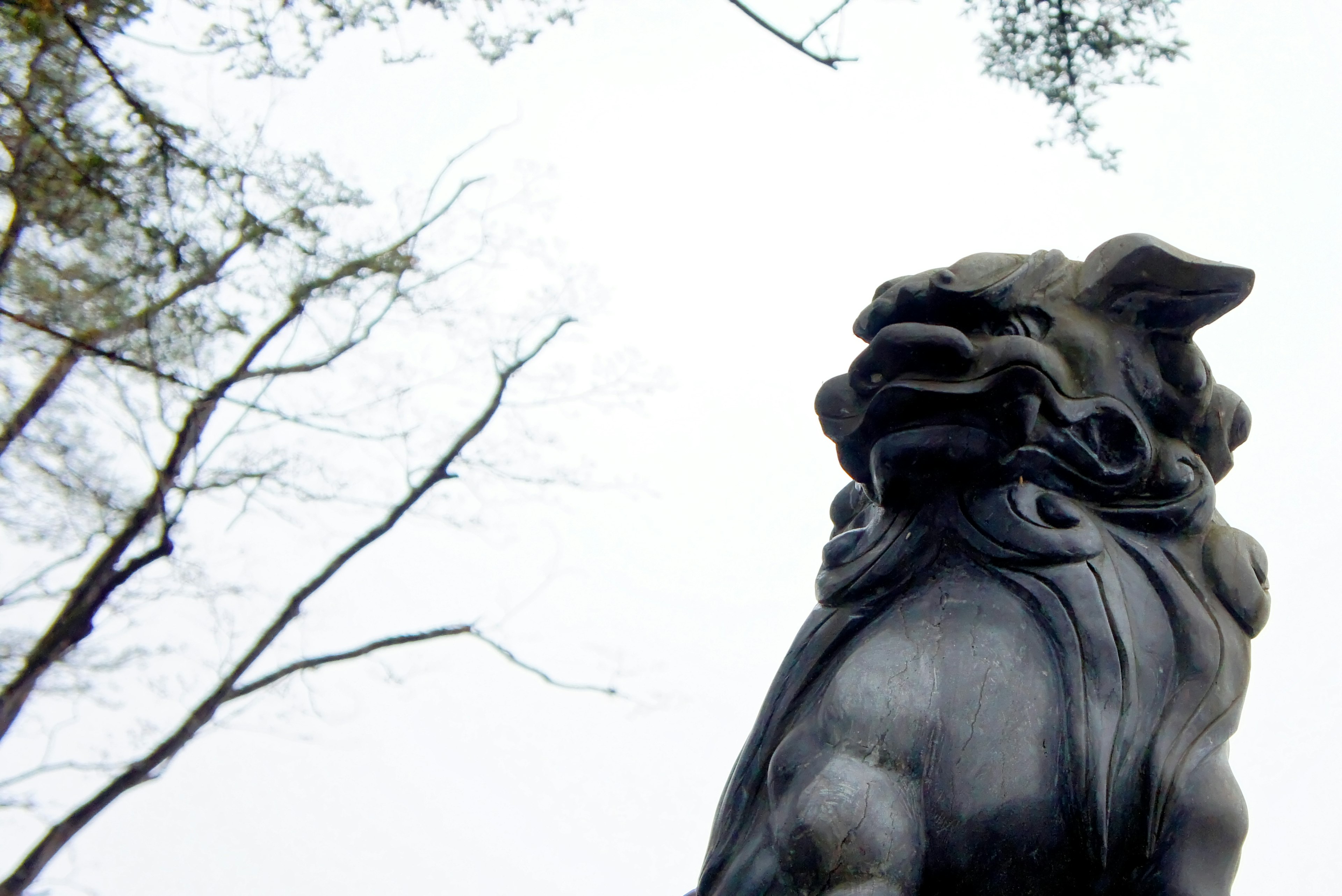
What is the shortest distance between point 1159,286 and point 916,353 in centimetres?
35

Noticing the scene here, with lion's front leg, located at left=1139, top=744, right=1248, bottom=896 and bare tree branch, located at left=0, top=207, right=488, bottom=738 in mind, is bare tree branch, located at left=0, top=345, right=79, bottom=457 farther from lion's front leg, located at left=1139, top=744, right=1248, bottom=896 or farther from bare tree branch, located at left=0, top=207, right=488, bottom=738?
lion's front leg, located at left=1139, top=744, right=1248, bottom=896

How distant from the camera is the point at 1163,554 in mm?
1715

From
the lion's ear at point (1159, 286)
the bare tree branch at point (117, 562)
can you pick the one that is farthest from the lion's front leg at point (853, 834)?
the bare tree branch at point (117, 562)

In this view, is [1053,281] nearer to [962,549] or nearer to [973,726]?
[962,549]

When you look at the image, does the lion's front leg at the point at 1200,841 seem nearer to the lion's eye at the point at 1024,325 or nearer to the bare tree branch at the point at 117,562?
the lion's eye at the point at 1024,325

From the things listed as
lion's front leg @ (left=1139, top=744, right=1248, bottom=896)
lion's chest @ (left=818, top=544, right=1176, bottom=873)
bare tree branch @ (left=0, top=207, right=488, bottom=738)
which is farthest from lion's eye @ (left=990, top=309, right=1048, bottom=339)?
bare tree branch @ (left=0, top=207, right=488, bottom=738)

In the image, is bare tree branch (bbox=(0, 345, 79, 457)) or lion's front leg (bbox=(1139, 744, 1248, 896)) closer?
lion's front leg (bbox=(1139, 744, 1248, 896))

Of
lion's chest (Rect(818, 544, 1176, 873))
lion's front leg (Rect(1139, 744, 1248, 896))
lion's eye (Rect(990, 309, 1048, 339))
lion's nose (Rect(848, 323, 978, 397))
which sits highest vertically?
lion's eye (Rect(990, 309, 1048, 339))

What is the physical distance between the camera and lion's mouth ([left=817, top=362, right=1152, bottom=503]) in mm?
1712

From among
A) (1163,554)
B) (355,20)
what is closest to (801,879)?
(1163,554)

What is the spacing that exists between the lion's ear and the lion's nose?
23cm

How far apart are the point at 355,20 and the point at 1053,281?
2.70m

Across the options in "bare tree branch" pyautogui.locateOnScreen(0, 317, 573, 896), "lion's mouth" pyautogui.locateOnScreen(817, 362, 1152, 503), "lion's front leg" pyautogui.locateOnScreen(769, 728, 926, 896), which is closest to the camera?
"lion's front leg" pyautogui.locateOnScreen(769, 728, 926, 896)

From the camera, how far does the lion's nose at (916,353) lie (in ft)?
5.62
